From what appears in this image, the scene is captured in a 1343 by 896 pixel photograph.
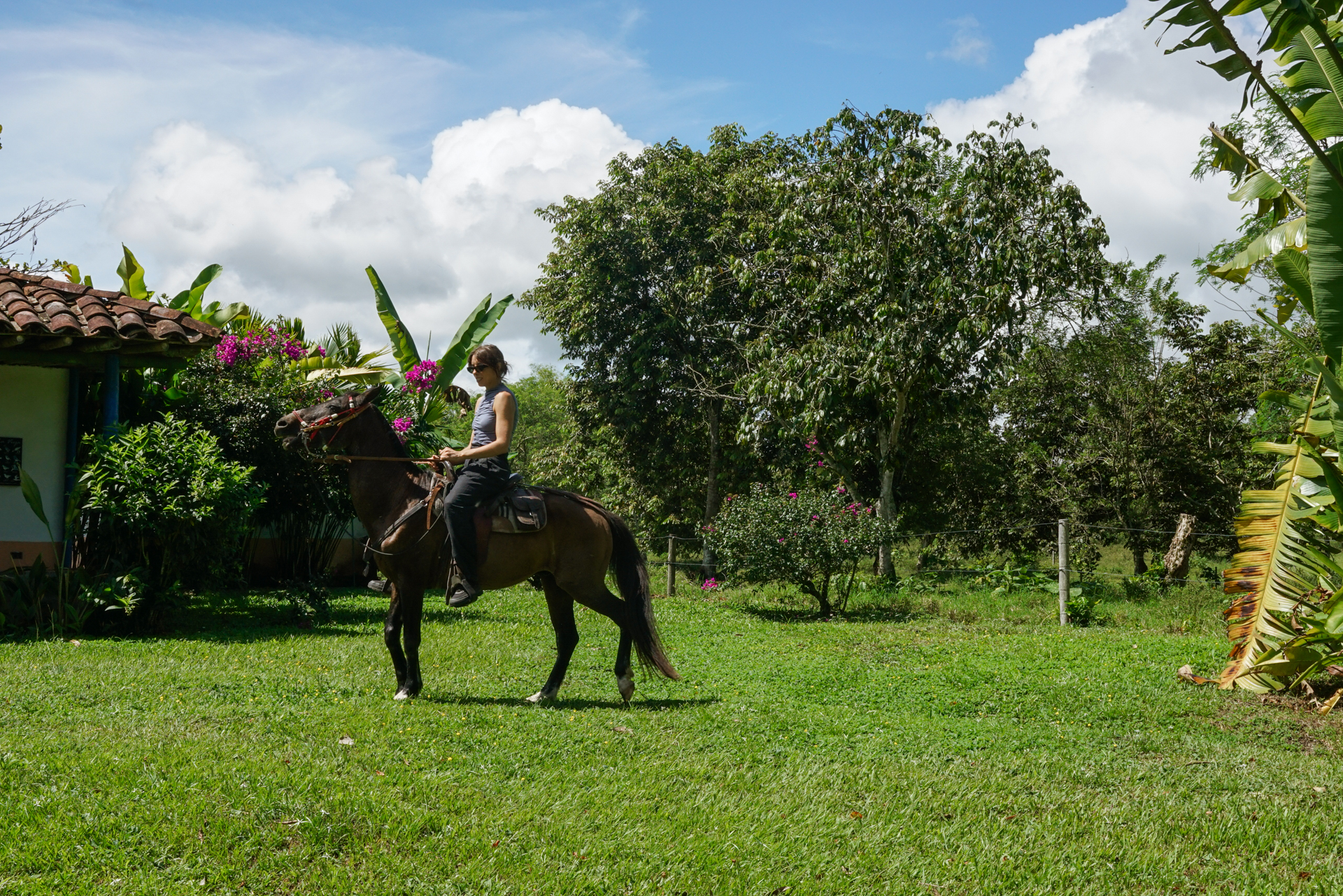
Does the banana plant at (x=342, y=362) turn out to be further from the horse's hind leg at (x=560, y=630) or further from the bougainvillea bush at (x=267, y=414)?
the horse's hind leg at (x=560, y=630)

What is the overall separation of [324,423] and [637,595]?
9.20 feet

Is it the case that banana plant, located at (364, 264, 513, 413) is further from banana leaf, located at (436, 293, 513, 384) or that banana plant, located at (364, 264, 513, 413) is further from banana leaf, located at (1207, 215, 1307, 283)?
banana leaf, located at (1207, 215, 1307, 283)

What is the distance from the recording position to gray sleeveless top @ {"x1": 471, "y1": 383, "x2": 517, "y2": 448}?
7727mm

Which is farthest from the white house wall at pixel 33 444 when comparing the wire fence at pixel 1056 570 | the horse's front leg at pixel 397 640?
the wire fence at pixel 1056 570

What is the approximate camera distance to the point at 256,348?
14656mm

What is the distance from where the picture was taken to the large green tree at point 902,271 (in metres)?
16.8

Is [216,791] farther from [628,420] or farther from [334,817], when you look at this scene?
[628,420]

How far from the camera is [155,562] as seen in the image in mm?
11148

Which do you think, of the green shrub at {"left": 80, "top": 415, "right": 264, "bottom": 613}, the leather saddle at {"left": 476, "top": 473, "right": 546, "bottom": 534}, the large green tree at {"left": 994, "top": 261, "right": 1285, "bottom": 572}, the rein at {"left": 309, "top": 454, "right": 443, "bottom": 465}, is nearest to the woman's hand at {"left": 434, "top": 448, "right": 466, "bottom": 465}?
the rein at {"left": 309, "top": 454, "right": 443, "bottom": 465}

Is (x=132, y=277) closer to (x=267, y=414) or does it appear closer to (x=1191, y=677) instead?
(x=267, y=414)

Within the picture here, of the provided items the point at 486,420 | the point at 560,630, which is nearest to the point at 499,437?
the point at 486,420

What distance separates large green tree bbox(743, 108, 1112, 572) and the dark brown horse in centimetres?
958

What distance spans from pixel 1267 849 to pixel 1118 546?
22.1 m

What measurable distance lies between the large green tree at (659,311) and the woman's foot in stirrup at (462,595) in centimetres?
1555
